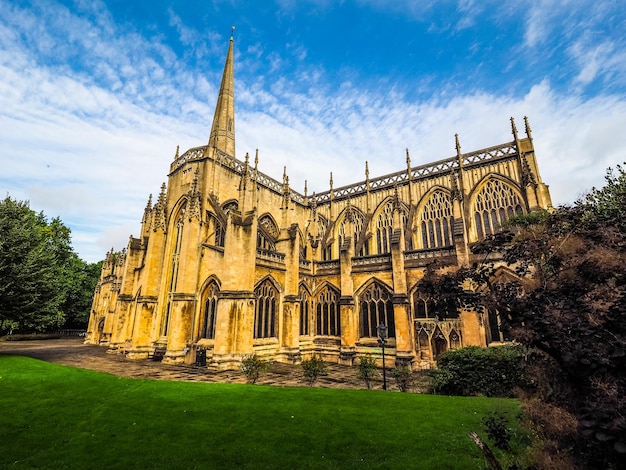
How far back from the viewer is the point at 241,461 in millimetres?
5301

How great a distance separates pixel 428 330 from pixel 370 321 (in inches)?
152

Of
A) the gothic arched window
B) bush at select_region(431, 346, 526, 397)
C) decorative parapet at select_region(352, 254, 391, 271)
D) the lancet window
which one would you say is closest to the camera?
bush at select_region(431, 346, 526, 397)

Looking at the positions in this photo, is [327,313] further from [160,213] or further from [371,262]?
[160,213]

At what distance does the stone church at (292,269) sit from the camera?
17797mm

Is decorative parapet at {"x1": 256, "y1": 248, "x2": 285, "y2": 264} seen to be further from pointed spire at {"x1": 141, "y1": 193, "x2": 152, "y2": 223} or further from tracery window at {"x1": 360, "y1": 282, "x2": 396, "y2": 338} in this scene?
pointed spire at {"x1": 141, "y1": 193, "x2": 152, "y2": 223}

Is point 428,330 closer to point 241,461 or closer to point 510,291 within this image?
point 510,291

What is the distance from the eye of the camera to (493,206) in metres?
22.4

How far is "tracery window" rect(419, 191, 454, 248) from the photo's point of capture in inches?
946

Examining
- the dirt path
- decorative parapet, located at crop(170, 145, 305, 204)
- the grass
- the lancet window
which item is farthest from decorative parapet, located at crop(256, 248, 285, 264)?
the grass

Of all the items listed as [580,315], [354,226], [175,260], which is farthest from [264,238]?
[580,315]

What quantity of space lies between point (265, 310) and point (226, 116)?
19988 millimetres

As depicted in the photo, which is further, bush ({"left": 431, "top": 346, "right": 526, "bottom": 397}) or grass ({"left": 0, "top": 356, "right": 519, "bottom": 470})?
bush ({"left": 431, "top": 346, "right": 526, "bottom": 397})

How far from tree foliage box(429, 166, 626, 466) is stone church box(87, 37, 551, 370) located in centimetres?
1017

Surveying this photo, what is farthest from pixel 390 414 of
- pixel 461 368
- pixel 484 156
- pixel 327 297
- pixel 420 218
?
pixel 484 156
